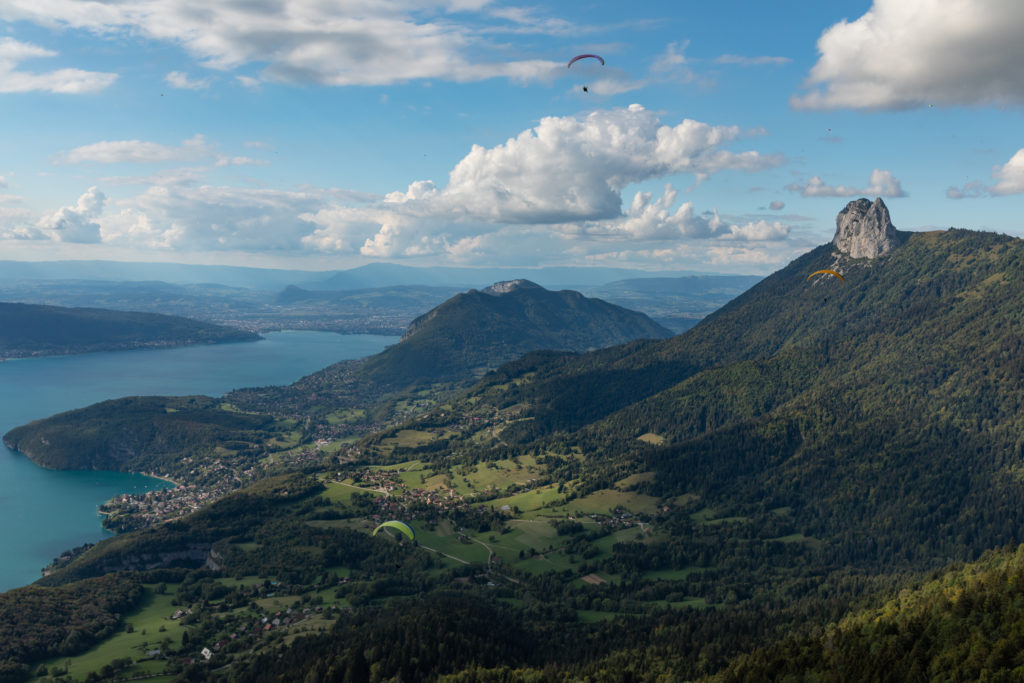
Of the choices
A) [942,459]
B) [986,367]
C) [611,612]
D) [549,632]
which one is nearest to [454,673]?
[549,632]

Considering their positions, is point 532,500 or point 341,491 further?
point 341,491

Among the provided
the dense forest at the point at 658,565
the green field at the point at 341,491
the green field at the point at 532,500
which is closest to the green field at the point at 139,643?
the dense forest at the point at 658,565

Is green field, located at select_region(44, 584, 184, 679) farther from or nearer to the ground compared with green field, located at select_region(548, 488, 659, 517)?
nearer to the ground

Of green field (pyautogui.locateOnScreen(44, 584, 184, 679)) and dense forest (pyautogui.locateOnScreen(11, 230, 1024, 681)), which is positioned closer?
dense forest (pyautogui.locateOnScreen(11, 230, 1024, 681))

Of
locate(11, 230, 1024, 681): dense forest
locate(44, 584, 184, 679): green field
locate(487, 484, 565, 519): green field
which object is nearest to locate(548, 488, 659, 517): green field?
locate(11, 230, 1024, 681): dense forest

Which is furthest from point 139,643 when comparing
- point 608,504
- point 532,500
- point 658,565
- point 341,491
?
point 608,504

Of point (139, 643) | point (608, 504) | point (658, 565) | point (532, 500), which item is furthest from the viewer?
point (532, 500)

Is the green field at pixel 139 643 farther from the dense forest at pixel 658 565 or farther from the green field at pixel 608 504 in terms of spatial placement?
the green field at pixel 608 504

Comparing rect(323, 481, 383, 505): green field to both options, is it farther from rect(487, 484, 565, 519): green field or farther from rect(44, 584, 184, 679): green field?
rect(44, 584, 184, 679): green field

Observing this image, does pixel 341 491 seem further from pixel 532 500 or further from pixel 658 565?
pixel 658 565

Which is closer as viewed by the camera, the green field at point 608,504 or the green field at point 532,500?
the green field at point 608,504

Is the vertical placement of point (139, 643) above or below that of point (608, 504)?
below
